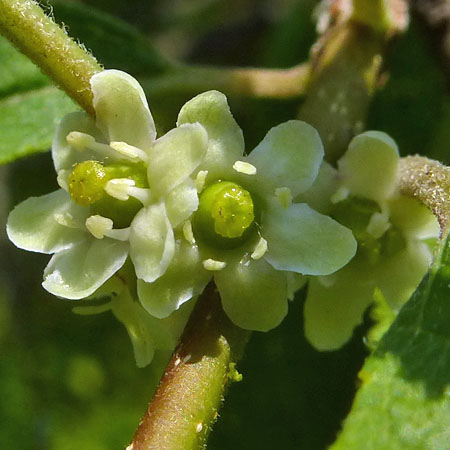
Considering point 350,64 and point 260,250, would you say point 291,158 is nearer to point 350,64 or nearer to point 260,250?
point 260,250

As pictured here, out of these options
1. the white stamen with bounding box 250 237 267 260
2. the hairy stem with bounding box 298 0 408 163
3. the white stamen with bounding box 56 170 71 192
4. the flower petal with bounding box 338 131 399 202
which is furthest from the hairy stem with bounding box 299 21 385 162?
the white stamen with bounding box 56 170 71 192

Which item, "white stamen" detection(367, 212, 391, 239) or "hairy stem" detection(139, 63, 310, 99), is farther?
"hairy stem" detection(139, 63, 310, 99)

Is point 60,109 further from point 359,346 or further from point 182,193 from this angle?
point 359,346

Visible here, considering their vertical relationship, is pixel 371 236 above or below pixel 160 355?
above

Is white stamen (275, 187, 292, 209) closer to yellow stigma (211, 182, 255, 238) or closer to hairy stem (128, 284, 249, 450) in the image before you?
yellow stigma (211, 182, 255, 238)

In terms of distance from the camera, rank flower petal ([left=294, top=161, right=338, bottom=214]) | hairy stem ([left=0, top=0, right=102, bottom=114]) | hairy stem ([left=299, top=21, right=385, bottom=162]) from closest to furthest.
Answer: hairy stem ([left=0, top=0, right=102, bottom=114])
flower petal ([left=294, top=161, right=338, bottom=214])
hairy stem ([left=299, top=21, right=385, bottom=162])

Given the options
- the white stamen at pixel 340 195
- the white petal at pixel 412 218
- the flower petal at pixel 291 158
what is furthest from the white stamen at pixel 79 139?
the white petal at pixel 412 218

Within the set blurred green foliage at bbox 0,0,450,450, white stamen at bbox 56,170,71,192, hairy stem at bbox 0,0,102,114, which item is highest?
hairy stem at bbox 0,0,102,114

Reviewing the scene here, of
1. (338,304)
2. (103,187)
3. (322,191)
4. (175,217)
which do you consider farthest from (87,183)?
(338,304)
